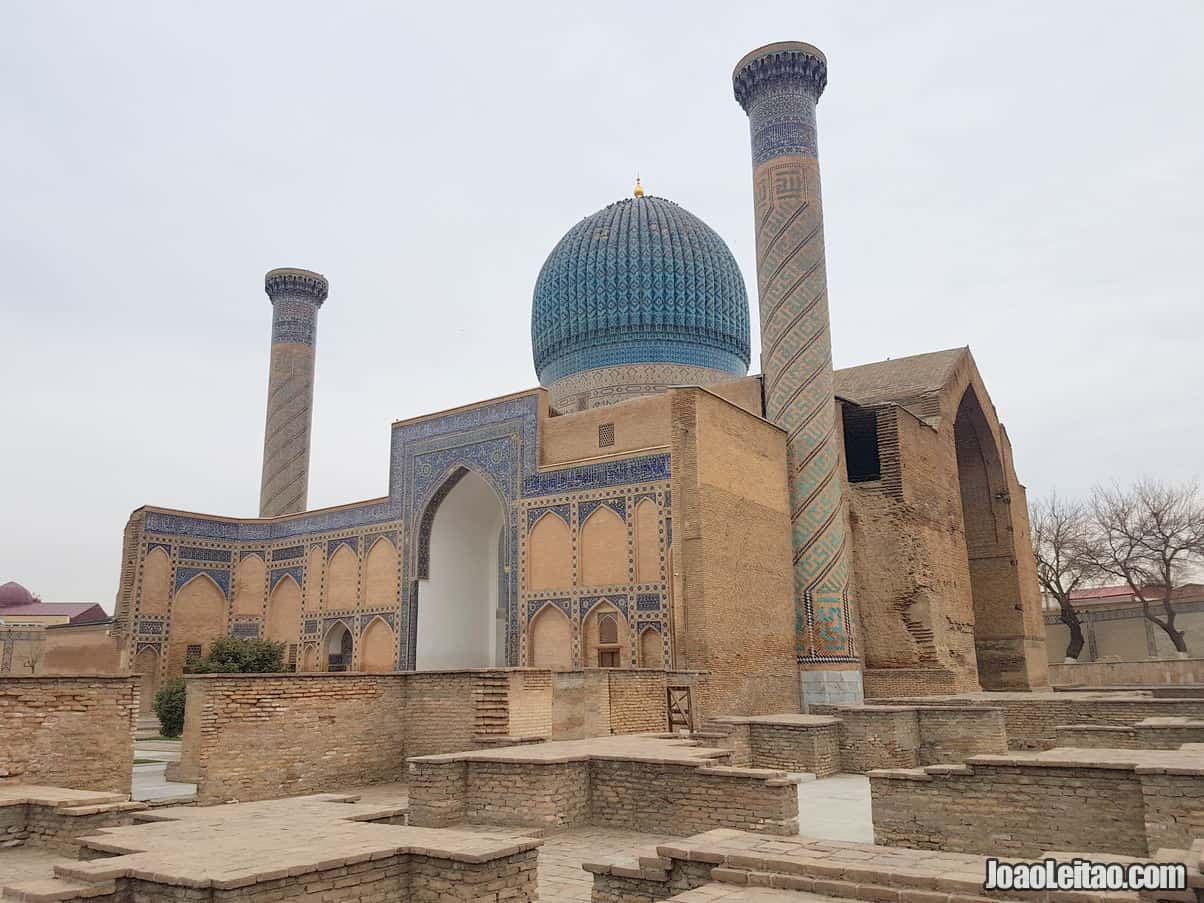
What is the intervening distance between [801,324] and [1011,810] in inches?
374

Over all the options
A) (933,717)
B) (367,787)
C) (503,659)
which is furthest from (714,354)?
(367,787)

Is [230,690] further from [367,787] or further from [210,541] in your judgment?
[210,541]

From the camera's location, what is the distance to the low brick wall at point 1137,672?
19.0 m

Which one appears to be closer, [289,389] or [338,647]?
[338,647]

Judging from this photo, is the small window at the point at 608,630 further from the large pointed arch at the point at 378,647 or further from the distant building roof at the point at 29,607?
the distant building roof at the point at 29,607

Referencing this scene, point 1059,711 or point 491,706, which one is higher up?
point 491,706

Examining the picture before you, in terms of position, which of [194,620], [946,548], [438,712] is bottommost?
[438,712]

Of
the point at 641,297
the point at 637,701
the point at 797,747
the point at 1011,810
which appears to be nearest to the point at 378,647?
the point at 637,701

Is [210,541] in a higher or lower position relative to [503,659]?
higher

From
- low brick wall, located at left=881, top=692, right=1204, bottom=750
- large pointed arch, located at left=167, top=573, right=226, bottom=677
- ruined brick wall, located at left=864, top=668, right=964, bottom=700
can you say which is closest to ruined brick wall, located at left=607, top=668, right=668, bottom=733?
low brick wall, located at left=881, top=692, right=1204, bottom=750

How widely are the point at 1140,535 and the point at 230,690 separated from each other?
21.9 metres

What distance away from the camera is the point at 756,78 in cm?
1520

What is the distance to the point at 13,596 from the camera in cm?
3775

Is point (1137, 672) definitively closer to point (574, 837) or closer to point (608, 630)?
point (608, 630)
